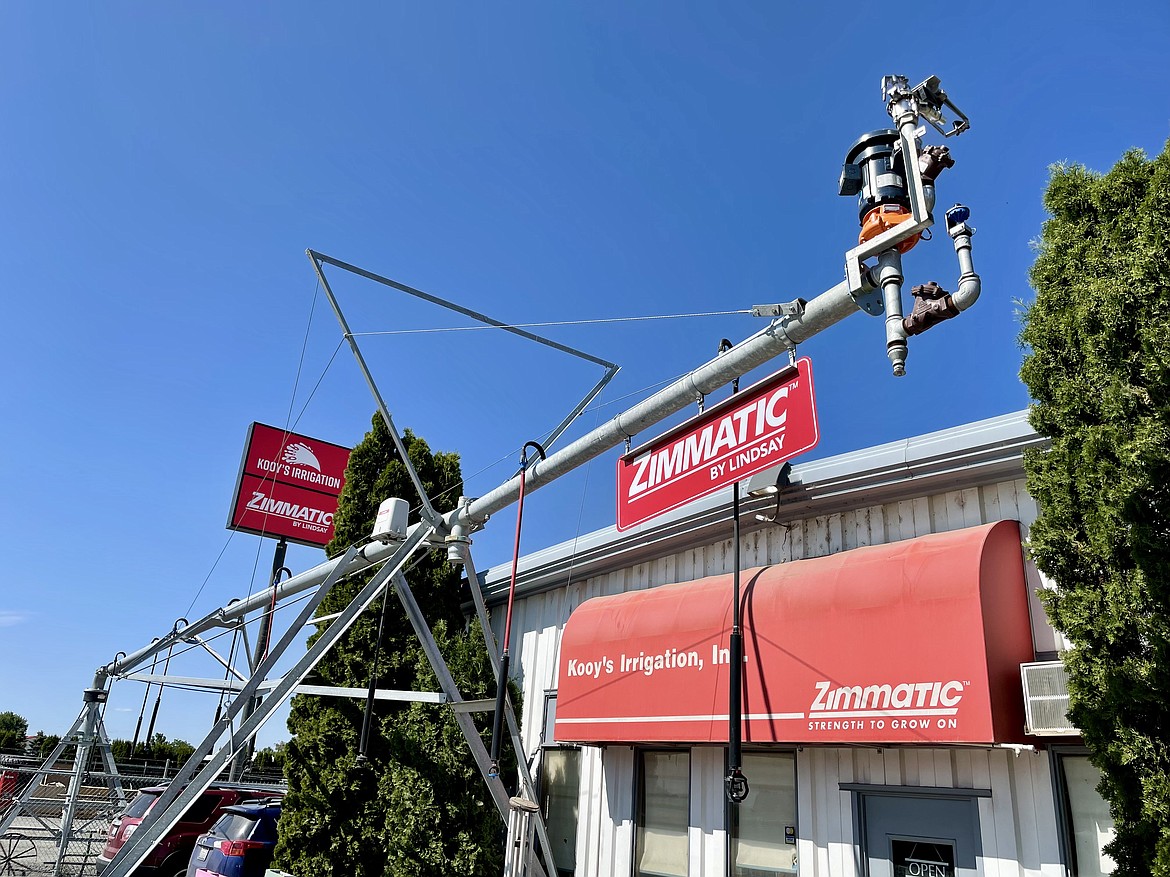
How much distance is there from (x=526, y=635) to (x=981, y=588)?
748cm

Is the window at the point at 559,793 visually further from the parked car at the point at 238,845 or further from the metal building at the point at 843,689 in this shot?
the parked car at the point at 238,845

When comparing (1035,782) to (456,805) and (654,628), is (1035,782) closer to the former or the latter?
(654,628)

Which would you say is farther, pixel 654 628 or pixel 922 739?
pixel 654 628

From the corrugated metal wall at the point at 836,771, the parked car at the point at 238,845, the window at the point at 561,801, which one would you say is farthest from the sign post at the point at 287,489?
the corrugated metal wall at the point at 836,771

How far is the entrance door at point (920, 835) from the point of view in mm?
6477

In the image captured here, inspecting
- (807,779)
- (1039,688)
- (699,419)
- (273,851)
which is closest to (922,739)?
(1039,688)

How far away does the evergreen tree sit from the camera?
1027 centimetres

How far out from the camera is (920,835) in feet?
22.2

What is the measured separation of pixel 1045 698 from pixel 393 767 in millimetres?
8062

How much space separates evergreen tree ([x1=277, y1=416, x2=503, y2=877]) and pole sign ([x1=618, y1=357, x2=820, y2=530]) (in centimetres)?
481

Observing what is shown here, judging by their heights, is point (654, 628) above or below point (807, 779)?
above

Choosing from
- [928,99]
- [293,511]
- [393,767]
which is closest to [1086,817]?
[928,99]

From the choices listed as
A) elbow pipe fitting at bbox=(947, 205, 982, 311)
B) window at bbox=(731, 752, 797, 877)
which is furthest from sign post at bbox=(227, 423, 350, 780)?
elbow pipe fitting at bbox=(947, 205, 982, 311)

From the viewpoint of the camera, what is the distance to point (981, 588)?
6234 millimetres
